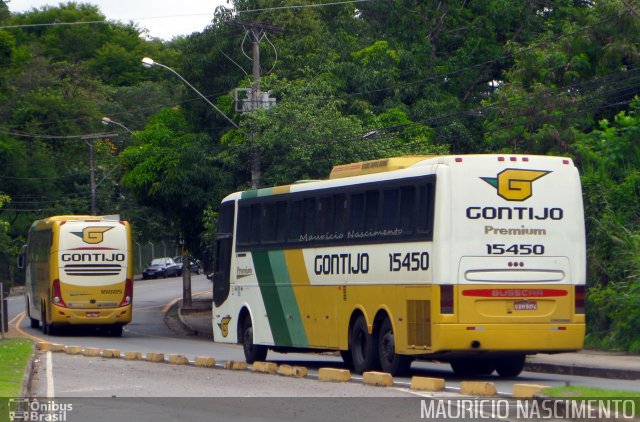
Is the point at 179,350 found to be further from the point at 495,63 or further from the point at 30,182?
the point at 30,182

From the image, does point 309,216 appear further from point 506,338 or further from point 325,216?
point 506,338

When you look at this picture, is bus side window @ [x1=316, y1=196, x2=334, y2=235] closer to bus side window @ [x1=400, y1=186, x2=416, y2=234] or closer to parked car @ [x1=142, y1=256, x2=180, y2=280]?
bus side window @ [x1=400, y1=186, x2=416, y2=234]

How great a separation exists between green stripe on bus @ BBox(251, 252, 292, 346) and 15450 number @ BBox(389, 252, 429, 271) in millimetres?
4309

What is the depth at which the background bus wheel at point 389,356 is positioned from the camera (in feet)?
58.1

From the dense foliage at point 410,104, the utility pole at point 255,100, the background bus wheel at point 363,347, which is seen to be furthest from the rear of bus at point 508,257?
the utility pole at point 255,100

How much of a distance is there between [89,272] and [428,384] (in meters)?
22.0

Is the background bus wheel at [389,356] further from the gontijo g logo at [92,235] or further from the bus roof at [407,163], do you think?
the gontijo g logo at [92,235]

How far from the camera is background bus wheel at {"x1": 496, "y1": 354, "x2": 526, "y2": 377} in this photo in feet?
60.2

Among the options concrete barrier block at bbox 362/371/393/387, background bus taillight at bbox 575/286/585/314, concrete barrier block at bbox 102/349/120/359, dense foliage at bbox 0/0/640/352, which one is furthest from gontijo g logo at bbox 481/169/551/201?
concrete barrier block at bbox 102/349/120/359

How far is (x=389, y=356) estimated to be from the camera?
18.0 meters

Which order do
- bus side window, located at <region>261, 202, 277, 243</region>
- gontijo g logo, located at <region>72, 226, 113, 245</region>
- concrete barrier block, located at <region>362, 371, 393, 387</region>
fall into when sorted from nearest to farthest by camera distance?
1. concrete barrier block, located at <region>362, 371, 393, 387</region>
2. bus side window, located at <region>261, 202, 277, 243</region>
3. gontijo g logo, located at <region>72, 226, 113, 245</region>

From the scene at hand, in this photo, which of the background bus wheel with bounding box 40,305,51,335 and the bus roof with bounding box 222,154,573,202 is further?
the background bus wheel with bounding box 40,305,51,335

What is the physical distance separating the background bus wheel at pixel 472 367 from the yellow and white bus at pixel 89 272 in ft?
59.4

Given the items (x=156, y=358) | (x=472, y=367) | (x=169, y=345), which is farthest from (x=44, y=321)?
(x=472, y=367)
